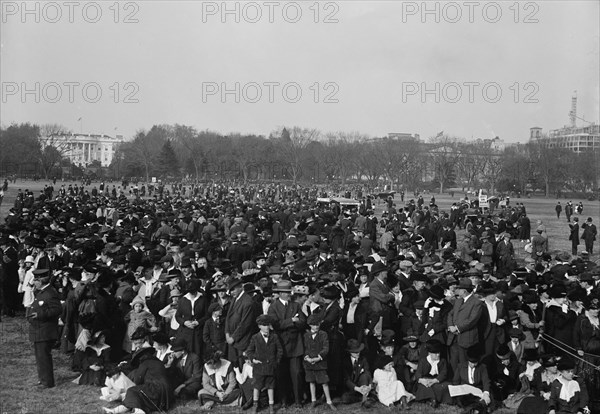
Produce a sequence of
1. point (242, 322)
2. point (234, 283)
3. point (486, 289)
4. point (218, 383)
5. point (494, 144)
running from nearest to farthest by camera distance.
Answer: point (242, 322), point (218, 383), point (486, 289), point (234, 283), point (494, 144)

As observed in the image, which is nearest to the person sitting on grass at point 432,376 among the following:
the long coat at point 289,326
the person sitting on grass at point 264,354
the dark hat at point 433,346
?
the dark hat at point 433,346

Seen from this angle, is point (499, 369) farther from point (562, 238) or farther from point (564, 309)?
point (562, 238)

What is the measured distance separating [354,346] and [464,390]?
1518mm

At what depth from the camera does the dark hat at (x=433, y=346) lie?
25.8 ft

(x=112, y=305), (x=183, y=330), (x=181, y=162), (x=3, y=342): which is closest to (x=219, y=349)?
(x=183, y=330)

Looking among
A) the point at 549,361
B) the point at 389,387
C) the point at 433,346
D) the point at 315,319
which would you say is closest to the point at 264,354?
the point at 315,319

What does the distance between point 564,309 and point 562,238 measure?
864 inches

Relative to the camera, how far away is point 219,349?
26.7 feet

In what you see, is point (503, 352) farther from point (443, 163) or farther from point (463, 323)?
point (443, 163)

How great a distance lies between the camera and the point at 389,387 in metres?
7.81

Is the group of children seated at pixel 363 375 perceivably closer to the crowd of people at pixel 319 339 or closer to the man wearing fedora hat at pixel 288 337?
the crowd of people at pixel 319 339

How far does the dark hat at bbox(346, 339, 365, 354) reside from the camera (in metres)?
8.04

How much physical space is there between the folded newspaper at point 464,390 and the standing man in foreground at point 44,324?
536 cm

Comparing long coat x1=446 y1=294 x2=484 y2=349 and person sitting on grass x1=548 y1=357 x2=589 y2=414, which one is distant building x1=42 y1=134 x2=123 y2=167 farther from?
person sitting on grass x1=548 y1=357 x2=589 y2=414
